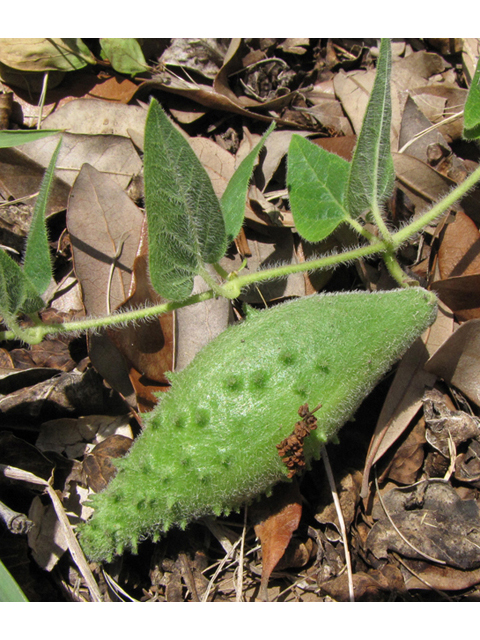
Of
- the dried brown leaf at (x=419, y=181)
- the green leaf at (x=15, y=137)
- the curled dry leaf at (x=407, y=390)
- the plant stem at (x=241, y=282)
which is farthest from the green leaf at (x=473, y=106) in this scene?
the green leaf at (x=15, y=137)

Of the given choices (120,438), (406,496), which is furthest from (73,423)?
(406,496)

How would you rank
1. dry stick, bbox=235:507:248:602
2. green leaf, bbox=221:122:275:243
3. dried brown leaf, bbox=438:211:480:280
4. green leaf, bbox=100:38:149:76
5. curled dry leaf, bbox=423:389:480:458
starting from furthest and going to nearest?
1. green leaf, bbox=100:38:149:76
2. dried brown leaf, bbox=438:211:480:280
3. curled dry leaf, bbox=423:389:480:458
4. dry stick, bbox=235:507:248:602
5. green leaf, bbox=221:122:275:243

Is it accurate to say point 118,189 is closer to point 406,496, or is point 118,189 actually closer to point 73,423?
point 73,423

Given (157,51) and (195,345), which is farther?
(157,51)

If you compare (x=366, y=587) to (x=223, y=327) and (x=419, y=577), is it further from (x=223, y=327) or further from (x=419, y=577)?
(x=223, y=327)

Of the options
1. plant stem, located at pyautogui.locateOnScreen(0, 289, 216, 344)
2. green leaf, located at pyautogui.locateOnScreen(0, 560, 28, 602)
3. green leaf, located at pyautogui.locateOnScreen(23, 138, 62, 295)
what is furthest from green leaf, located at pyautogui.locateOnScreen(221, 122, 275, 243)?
green leaf, located at pyautogui.locateOnScreen(0, 560, 28, 602)

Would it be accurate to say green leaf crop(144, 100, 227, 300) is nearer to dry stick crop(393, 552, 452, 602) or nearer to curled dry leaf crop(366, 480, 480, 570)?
curled dry leaf crop(366, 480, 480, 570)
